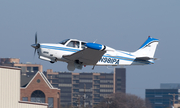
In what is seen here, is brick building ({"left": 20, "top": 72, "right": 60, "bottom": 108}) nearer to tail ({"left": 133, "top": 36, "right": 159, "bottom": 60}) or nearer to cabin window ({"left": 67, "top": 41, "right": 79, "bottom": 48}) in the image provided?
tail ({"left": 133, "top": 36, "right": 159, "bottom": 60})

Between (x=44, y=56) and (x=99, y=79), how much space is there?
164 m

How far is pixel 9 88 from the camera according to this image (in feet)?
100

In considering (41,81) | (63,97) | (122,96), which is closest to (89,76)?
(63,97)

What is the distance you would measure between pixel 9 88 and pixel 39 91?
39.9 meters

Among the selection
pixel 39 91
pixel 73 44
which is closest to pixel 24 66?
pixel 39 91

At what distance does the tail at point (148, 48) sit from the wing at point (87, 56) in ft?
18.8

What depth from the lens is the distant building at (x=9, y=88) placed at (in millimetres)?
29984

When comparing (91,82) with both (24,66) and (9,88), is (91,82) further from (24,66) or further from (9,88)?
(9,88)

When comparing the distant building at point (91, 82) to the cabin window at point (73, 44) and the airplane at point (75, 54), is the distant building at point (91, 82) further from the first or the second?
the cabin window at point (73, 44)

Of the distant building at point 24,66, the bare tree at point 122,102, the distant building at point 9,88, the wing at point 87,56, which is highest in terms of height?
the distant building at point 24,66

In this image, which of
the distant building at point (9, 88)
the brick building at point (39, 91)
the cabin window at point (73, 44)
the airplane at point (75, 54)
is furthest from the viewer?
the brick building at point (39, 91)

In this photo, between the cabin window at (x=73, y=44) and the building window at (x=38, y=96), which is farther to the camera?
the building window at (x=38, y=96)

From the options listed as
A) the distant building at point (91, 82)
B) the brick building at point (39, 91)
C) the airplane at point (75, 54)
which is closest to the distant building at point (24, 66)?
the distant building at point (91, 82)

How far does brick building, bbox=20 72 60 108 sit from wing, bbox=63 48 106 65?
136 ft
